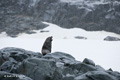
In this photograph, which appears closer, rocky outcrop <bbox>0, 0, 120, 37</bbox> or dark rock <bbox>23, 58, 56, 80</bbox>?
dark rock <bbox>23, 58, 56, 80</bbox>

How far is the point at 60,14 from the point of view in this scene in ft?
160

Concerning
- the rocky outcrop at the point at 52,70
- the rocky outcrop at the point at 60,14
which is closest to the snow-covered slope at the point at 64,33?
the rocky outcrop at the point at 60,14

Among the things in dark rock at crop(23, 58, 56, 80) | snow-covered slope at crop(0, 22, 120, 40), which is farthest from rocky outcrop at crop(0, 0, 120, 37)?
dark rock at crop(23, 58, 56, 80)

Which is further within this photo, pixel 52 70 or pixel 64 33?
pixel 64 33

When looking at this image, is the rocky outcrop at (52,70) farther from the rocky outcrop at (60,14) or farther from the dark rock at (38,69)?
the rocky outcrop at (60,14)

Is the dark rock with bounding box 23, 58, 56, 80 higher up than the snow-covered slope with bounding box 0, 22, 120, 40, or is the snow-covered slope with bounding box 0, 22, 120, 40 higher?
the dark rock with bounding box 23, 58, 56, 80

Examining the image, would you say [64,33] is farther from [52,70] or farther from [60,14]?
[52,70]

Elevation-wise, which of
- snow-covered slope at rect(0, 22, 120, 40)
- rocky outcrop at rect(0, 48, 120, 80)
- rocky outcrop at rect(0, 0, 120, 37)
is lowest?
snow-covered slope at rect(0, 22, 120, 40)

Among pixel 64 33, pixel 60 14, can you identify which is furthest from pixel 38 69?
pixel 60 14

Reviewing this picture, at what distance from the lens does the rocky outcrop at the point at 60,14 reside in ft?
141

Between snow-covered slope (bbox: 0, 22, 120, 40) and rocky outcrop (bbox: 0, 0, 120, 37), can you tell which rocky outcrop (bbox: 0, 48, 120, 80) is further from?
rocky outcrop (bbox: 0, 0, 120, 37)

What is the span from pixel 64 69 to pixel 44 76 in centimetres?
95

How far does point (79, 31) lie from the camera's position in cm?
4025

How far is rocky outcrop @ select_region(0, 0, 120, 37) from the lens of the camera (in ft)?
141
